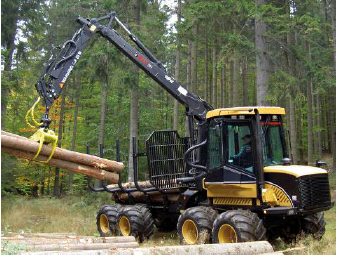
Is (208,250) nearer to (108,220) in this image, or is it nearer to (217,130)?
(217,130)

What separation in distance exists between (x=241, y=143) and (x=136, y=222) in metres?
3.89

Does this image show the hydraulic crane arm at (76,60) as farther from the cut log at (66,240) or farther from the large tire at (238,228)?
the large tire at (238,228)

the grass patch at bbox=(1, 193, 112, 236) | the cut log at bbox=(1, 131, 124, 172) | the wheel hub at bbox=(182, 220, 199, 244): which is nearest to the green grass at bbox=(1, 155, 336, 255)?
the grass patch at bbox=(1, 193, 112, 236)

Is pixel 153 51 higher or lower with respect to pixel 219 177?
higher

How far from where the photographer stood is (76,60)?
10062mm

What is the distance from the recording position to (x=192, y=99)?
1155 cm

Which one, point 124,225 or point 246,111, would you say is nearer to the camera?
point 246,111

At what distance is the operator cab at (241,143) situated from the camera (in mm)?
8883

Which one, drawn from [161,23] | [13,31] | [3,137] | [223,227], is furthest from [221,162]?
[13,31]

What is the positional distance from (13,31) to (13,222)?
8523 millimetres

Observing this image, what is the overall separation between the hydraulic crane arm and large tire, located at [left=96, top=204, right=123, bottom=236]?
3.68 m

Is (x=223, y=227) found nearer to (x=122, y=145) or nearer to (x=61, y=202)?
(x=61, y=202)

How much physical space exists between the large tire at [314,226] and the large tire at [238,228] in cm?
163

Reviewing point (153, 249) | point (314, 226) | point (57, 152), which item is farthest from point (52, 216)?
point (153, 249)
